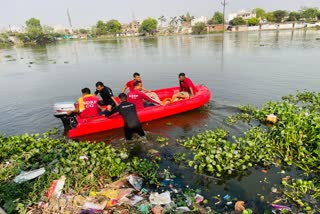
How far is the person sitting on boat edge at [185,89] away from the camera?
31.0ft

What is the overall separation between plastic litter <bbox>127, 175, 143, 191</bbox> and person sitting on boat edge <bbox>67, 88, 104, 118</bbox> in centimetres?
324

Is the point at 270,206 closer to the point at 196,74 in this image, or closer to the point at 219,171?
the point at 219,171

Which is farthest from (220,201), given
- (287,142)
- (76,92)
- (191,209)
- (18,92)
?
(18,92)

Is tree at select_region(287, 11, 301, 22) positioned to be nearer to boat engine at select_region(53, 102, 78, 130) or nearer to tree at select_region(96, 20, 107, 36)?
tree at select_region(96, 20, 107, 36)

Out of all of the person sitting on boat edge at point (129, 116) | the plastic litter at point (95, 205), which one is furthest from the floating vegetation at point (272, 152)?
the plastic litter at point (95, 205)

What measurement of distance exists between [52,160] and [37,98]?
886 cm

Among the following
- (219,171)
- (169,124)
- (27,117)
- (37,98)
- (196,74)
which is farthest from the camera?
(196,74)

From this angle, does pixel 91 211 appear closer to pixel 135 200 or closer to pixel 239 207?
pixel 135 200

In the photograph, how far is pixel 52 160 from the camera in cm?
548

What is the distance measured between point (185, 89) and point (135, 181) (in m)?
5.71

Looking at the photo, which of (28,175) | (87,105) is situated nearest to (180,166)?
(28,175)

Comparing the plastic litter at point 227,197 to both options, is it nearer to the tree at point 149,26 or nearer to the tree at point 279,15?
the tree at point 279,15

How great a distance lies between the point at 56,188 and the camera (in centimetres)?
439

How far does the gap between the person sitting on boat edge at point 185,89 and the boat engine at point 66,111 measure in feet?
13.6
